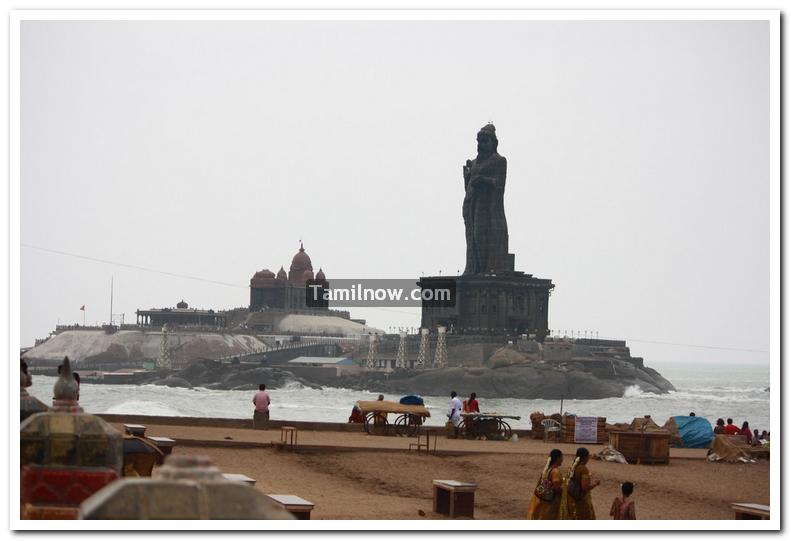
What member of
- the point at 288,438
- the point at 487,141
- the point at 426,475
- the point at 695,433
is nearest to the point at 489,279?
the point at 487,141

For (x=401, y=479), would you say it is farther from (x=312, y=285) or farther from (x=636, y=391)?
(x=312, y=285)

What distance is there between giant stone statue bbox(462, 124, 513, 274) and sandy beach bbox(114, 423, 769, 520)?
11810 cm

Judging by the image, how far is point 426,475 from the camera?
22641 mm

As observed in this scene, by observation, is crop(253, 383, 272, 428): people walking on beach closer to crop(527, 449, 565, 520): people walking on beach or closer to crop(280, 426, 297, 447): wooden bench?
crop(280, 426, 297, 447): wooden bench

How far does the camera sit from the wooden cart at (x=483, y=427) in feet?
97.0

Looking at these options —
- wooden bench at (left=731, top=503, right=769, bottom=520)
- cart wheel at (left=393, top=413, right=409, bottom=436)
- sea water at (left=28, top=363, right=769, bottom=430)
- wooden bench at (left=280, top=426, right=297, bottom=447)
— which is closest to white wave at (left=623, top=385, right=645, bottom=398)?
sea water at (left=28, top=363, right=769, bottom=430)

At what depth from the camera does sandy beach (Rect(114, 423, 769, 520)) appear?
19.3 meters

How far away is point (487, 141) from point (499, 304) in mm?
17672

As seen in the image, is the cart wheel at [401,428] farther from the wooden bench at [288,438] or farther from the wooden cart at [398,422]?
the wooden bench at [288,438]

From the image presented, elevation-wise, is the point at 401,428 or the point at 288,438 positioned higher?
the point at 401,428

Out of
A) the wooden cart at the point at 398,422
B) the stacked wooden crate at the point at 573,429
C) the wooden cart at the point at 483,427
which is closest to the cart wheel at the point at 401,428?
the wooden cart at the point at 398,422

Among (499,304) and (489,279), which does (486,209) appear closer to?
(489,279)

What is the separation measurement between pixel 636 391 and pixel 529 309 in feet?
48.6

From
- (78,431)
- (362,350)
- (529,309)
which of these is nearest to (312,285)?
(362,350)
